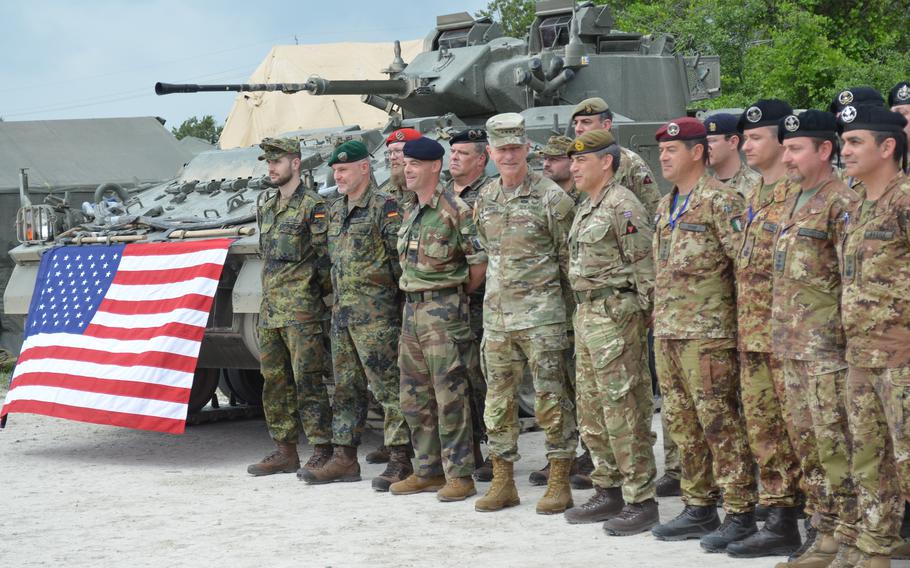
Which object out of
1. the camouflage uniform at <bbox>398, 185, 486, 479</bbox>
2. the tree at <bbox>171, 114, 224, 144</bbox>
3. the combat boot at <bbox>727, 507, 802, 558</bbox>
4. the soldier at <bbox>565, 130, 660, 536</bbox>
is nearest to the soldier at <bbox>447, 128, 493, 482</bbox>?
the camouflage uniform at <bbox>398, 185, 486, 479</bbox>

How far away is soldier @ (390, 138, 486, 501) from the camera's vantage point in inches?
282

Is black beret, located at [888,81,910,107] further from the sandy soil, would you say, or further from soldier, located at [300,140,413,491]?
soldier, located at [300,140,413,491]

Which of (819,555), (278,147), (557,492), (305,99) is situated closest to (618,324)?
(557,492)

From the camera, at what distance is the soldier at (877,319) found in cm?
480

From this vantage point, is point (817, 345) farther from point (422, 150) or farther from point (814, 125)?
point (422, 150)

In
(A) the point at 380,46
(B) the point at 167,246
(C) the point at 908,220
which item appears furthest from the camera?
(A) the point at 380,46

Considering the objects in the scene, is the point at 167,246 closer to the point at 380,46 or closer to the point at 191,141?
the point at 191,141

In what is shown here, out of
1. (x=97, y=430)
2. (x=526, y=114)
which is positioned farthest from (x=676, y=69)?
(x=97, y=430)

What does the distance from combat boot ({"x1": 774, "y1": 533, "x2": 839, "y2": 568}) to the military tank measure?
4047 mm

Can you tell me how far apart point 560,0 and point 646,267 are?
6.56 m

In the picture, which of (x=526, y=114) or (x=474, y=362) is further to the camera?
(x=526, y=114)

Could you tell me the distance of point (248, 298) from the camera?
8.44 meters

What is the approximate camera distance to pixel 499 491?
269 inches

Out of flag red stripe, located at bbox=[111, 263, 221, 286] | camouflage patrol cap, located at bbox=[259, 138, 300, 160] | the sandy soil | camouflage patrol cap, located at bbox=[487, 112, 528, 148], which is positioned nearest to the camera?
the sandy soil
